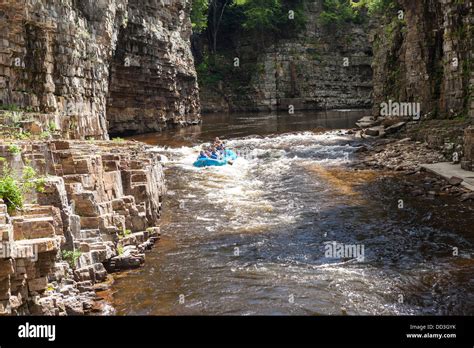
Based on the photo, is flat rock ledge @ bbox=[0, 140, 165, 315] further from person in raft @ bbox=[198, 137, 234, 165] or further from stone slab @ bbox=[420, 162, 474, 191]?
stone slab @ bbox=[420, 162, 474, 191]

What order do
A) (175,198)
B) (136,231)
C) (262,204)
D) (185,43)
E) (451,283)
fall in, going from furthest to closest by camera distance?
(185,43) < (175,198) < (262,204) < (136,231) < (451,283)

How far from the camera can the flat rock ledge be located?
8.36 meters

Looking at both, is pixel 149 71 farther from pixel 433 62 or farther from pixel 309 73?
pixel 309 73

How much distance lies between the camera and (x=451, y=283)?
34.7 feet

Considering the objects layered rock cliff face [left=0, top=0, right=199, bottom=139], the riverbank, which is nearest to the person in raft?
layered rock cliff face [left=0, top=0, right=199, bottom=139]

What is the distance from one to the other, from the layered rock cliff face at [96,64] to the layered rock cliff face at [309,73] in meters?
13.1

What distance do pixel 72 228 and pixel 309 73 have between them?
51.8m

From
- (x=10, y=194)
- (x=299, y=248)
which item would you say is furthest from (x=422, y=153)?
(x=10, y=194)

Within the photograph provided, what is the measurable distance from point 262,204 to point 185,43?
32.9 metres

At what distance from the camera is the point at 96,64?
88.4 ft

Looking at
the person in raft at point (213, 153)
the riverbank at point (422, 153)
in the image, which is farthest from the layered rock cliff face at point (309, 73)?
the person in raft at point (213, 153)

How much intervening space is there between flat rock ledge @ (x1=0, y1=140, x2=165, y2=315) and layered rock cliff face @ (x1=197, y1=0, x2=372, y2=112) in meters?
44.0
